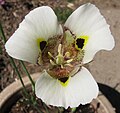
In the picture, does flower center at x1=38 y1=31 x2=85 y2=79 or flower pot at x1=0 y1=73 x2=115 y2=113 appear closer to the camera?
flower center at x1=38 y1=31 x2=85 y2=79

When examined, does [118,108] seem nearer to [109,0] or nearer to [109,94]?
[109,94]

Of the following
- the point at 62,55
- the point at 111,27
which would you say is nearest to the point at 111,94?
the point at 111,27

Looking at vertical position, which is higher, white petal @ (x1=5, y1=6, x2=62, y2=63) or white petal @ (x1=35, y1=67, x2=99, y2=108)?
white petal @ (x1=5, y1=6, x2=62, y2=63)

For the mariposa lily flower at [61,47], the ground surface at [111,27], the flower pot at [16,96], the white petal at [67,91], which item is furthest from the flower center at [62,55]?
the ground surface at [111,27]

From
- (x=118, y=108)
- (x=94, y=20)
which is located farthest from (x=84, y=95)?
(x=118, y=108)

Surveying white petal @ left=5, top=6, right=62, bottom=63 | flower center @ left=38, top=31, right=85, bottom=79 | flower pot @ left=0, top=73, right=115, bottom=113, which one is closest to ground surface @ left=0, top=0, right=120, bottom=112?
flower pot @ left=0, top=73, right=115, bottom=113

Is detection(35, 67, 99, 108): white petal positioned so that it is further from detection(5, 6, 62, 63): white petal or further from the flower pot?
the flower pot

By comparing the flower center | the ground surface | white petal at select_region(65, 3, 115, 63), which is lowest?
the ground surface
